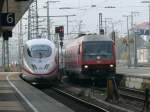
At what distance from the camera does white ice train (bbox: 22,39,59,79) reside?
124 feet

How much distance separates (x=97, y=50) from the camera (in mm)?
38656

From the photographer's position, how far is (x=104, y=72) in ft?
125

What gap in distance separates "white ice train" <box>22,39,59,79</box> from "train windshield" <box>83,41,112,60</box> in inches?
82.2

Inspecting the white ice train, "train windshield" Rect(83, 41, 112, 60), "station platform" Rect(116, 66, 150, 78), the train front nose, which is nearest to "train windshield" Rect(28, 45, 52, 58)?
the white ice train

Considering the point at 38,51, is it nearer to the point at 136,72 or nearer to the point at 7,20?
the point at 7,20

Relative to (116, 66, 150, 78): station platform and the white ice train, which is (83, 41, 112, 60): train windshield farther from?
(116, 66, 150, 78): station platform

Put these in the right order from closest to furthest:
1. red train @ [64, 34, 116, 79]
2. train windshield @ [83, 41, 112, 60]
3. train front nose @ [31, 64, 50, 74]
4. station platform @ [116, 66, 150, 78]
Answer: train front nose @ [31, 64, 50, 74]
red train @ [64, 34, 116, 79]
train windshield @ [83, 41, 112, 60]
station platform @ [116, 66, 150, 78]

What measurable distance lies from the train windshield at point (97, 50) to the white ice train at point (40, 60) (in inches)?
82.2

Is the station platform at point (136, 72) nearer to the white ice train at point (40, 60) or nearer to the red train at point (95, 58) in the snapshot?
the red train at point (95, 58)

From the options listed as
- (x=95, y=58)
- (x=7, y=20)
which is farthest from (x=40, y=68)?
(x=7, y=20)

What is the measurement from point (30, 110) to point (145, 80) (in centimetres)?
1537

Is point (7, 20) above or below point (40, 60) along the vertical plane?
above

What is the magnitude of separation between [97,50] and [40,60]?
380 cm

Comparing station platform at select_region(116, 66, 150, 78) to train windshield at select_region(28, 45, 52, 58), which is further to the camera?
station platform at select_region(116, 66, 150, 78)
